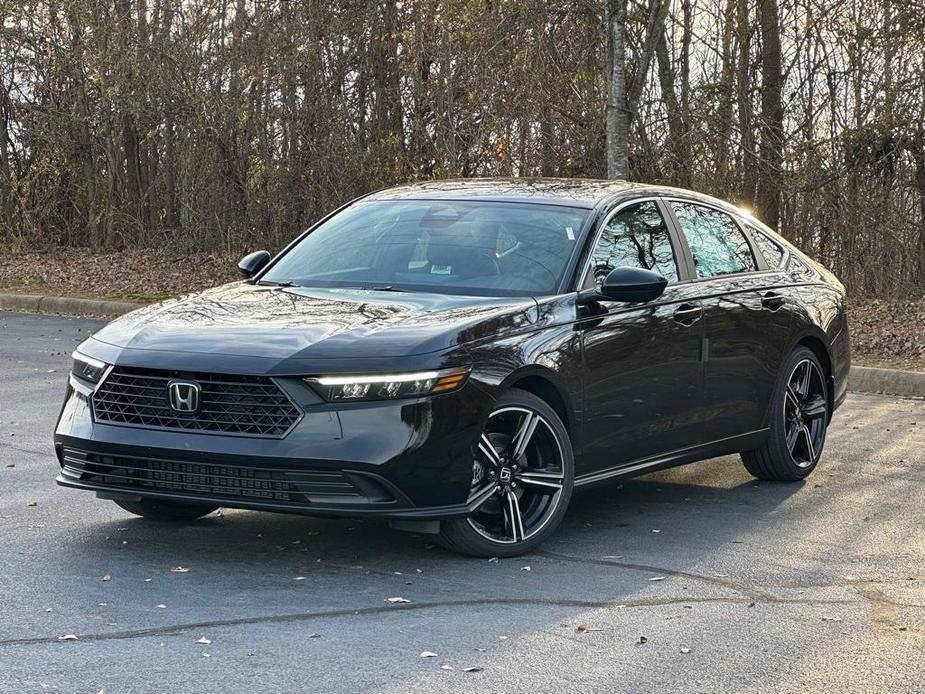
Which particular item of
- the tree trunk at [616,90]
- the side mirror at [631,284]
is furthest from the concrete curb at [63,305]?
the side mirror at [631,284]

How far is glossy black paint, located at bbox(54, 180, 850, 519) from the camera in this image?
20.1 ft

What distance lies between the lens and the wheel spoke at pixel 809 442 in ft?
29.1

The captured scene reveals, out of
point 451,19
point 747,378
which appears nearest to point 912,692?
point 747,378

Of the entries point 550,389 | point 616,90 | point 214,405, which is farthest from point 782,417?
point 616,90

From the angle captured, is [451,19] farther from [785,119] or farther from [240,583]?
[240,583]

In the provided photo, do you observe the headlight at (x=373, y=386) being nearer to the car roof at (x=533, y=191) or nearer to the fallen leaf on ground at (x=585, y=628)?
the fallen leaf on ground at (x=585, y=628)

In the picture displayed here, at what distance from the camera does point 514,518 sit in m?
6.69

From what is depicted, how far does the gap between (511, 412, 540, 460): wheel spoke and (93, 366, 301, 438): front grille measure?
40.4 inches

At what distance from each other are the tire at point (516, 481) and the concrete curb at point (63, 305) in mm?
Result: 13146

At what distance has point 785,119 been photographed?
63.3ft

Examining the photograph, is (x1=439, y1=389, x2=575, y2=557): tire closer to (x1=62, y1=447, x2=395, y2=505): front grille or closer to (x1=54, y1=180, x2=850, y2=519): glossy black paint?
(x1=54, y1=180, x2=850, y2=519): glossy black paint

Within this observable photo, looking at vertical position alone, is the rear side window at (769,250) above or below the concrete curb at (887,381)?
above

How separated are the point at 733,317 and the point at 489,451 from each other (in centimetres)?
211

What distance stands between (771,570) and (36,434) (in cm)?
507
